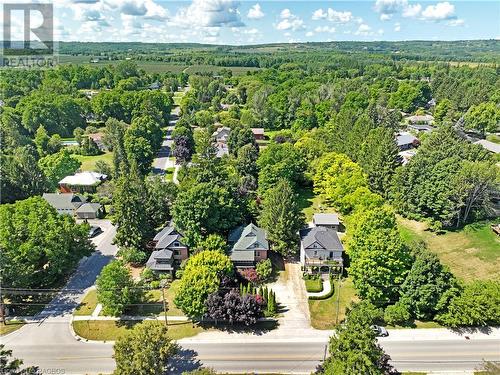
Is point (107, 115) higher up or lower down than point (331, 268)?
higher up

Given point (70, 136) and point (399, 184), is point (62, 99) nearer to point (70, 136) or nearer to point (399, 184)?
point (70, 136)

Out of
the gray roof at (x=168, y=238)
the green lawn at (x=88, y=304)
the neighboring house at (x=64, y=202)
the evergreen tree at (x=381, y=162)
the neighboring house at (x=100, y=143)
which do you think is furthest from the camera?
Result: the neighboring house at (x=100, y=143)

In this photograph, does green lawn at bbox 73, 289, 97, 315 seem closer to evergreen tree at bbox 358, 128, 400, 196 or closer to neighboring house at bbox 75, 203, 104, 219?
neighboring house at bbox 75, 203, 104, 219

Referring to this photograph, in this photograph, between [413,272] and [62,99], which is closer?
[413,272]

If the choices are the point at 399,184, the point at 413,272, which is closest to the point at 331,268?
the point at 413,272

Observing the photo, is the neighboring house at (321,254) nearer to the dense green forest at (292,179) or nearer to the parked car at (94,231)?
the dense green forest at (292,179)

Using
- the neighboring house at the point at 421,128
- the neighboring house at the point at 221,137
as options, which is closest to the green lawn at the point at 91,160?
the neighboring house at the point at 221,137
